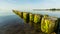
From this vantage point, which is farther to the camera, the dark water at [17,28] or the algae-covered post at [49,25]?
the dark water at [17,28]

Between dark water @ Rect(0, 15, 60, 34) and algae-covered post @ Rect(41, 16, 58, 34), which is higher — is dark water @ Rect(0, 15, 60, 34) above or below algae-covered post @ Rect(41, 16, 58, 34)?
below

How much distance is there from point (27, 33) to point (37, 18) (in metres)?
10.2

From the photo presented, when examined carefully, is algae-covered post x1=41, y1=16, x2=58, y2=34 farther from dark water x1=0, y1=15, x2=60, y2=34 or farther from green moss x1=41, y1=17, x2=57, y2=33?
dark water x1=0, y1=15, x2=60, y2=34

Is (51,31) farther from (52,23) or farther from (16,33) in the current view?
(16,33)

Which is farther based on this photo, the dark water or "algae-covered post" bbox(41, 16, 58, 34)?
the dark water

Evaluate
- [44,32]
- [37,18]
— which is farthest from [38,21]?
[44,32]

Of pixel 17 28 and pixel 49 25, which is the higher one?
pixel 49 25

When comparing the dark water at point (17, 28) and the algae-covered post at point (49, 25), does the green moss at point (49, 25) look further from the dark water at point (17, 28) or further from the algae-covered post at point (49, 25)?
the dark water at point (17, 28)

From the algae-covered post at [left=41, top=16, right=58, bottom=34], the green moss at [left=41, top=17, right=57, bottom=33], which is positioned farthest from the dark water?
the algae-covered post at [left=41, top=16, right=58, bottom=34]

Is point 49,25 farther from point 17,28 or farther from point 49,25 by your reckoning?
point 17,28

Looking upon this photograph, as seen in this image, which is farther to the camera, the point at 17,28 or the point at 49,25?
the point at 17,28

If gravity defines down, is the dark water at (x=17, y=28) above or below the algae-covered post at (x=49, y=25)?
below

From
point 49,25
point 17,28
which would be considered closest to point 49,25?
point 49,25

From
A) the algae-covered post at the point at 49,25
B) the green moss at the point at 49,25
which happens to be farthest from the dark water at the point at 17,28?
the algae-covered post at the point at 49,25
